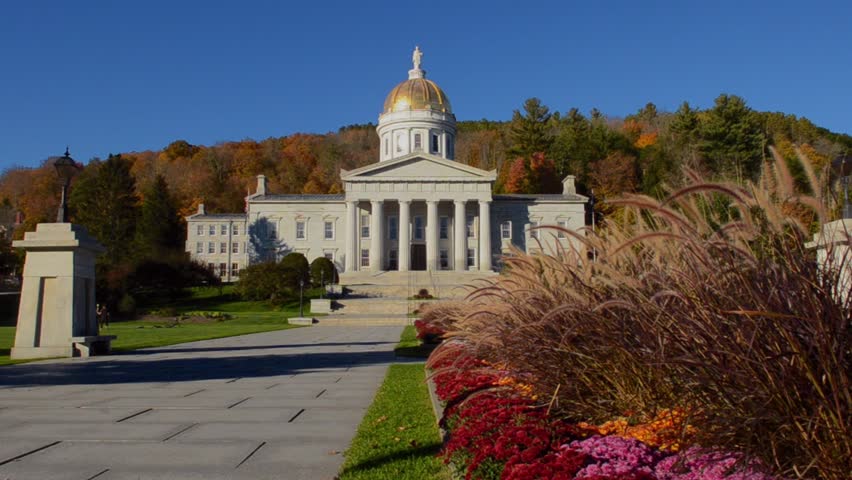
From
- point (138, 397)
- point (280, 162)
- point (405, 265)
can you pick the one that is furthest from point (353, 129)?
point (138, 397)

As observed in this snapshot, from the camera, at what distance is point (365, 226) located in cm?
7462

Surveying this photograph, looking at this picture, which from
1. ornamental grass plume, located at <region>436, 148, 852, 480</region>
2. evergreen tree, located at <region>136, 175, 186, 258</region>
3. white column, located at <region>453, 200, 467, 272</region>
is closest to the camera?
ornamental grass plume, located at <region>436, 148, 852, 480</region>

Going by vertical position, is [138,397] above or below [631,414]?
below

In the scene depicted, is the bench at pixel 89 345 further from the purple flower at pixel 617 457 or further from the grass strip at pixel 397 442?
the purple flower at pixel 617 457

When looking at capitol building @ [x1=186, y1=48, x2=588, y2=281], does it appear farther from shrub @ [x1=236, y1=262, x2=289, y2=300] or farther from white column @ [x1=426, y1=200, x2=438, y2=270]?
shrub @ [x1=236, y1=262, x2=289, y2=300]

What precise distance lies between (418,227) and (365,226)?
5852 millimetres

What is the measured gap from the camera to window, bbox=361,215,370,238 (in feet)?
244

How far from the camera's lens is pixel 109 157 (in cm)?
7606

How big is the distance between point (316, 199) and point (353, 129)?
51286 millimetres

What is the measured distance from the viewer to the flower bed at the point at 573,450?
3812mm

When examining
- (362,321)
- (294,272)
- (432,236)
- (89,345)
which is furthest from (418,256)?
(89,345)

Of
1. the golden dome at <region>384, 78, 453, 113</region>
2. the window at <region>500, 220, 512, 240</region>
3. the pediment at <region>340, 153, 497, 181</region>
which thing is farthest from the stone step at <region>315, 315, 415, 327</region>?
the golden dome at <region>384, 78, 453, 113</region>

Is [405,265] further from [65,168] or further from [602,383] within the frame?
[602,383]

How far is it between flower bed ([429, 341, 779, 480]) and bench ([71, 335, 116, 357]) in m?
13.7
